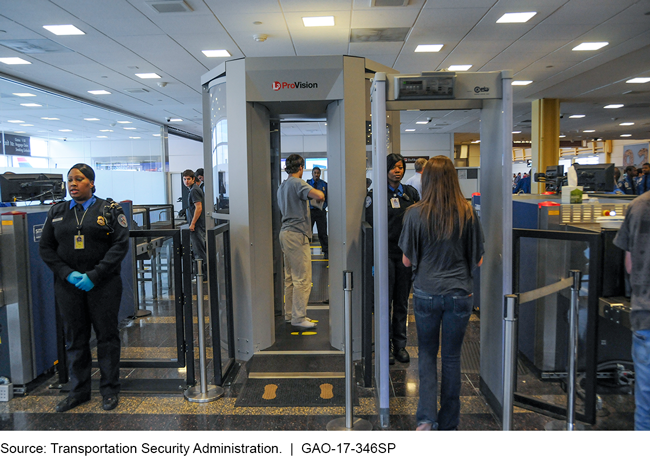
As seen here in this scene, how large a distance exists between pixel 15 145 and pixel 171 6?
16.2 ft

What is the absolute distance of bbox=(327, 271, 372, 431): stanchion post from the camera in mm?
2530

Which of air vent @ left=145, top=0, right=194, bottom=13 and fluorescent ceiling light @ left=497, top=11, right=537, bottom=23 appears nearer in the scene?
air vent @ left=145, top=0, right=194, bottom=13

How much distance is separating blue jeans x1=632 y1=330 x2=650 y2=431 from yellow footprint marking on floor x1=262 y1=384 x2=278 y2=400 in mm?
2164

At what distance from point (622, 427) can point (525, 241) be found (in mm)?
1449

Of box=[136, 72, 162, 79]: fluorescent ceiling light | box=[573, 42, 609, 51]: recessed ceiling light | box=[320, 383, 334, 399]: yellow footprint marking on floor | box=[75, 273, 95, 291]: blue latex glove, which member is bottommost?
box=[320, 383, 334, 399]: yellow footprint marking on floor

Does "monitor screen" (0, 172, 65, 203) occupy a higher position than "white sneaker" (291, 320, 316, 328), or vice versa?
"monitor screen" (0, 172, 65, 203)

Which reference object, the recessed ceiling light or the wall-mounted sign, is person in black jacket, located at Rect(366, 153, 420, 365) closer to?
the recessed ceiling light

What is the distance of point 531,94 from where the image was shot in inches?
416

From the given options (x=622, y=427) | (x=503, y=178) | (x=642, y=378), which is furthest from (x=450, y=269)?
(x=622, y=427)

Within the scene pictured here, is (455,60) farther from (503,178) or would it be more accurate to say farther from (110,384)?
(110,384)

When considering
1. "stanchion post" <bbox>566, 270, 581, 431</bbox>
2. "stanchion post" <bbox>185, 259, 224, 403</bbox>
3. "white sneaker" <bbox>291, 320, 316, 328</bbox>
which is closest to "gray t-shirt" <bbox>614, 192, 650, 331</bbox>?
"stanchion post" <bbox>566, 270, 581, 431</bbox>

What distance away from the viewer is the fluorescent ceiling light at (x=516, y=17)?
568 centimetres

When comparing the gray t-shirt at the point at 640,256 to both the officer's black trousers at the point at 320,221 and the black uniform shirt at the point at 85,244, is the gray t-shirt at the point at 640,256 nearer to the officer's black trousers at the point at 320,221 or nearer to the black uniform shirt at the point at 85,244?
the black uniform shirt at the point at 85,244

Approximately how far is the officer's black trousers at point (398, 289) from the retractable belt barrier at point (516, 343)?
1180 millimetres
